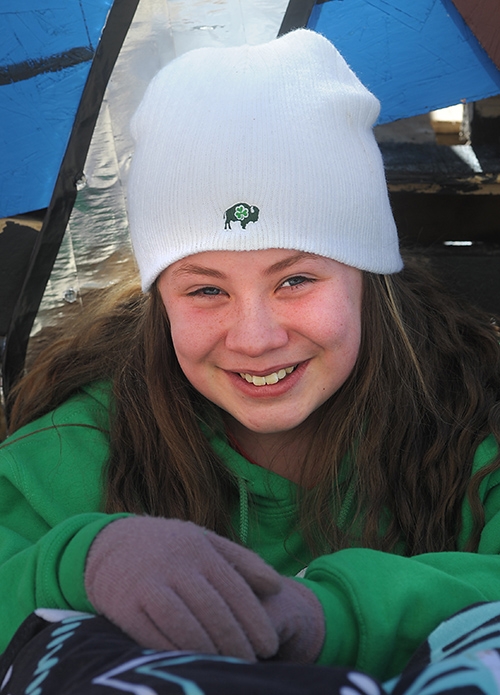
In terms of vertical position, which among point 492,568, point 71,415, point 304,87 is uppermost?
point 304,87

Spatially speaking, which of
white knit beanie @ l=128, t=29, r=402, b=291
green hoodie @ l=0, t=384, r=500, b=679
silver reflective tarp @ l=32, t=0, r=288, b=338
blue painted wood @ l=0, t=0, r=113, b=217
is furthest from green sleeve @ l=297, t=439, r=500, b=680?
blue painted wood @ l=0, t=0, r=113, b=217

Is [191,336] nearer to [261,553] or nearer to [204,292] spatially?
[204,292]

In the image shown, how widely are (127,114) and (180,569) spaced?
60.2 inches

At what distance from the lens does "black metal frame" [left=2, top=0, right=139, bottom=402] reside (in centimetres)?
224

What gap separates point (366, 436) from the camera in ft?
6.24

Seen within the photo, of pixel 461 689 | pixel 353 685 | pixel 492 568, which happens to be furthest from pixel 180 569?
pixel 492 568

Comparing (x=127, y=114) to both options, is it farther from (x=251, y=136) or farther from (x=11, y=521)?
(x=11, y=521)

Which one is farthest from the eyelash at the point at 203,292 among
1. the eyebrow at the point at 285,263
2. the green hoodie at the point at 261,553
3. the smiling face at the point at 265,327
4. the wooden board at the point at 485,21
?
the wooden board at the point at 485,21

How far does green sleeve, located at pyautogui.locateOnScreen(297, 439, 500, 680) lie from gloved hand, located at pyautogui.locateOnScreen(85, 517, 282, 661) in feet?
0.56

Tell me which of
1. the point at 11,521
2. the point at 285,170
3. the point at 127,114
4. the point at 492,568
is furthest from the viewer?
the point at 127,114

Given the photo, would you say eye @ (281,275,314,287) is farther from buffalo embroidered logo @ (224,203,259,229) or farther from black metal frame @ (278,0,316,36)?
black metal frame @ (278,0,316,36)

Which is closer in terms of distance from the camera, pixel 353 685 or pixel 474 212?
pixel 353 685

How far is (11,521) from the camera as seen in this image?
1830 mm

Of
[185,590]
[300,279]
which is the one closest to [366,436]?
[300,279]
